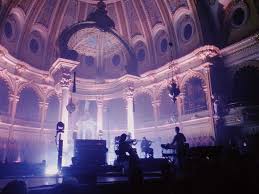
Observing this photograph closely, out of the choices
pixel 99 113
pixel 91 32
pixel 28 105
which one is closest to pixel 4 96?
pixel 28 105

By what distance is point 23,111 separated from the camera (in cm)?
2153


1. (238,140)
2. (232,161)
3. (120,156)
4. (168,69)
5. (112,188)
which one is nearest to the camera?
(112,188)

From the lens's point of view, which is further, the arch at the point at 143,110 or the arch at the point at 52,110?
the arch at the point at 52,110

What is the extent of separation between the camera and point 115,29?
62.6 feet

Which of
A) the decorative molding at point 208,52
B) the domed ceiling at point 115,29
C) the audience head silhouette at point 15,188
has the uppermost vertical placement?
the domed ceiling at point 115,29

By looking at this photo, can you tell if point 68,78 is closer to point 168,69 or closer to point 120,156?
point 168,69

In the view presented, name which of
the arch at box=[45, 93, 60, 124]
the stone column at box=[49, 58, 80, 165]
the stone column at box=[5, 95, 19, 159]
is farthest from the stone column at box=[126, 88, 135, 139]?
the stone column at box=[5, 95, 19, 159]

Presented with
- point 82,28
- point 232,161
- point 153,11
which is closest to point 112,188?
point 232,161

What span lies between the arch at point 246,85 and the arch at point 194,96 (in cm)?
240

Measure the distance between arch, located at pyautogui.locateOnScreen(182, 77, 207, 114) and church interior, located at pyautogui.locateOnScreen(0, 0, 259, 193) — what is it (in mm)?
85

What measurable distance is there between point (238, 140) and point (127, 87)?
33.3 feet

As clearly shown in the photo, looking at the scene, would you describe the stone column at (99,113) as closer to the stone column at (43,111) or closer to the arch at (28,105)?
the stone column at (43,111)

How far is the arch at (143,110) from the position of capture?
2272 centimetres

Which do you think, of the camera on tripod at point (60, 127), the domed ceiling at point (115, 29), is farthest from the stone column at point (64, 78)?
the camera on tripod at point (60, 127)
